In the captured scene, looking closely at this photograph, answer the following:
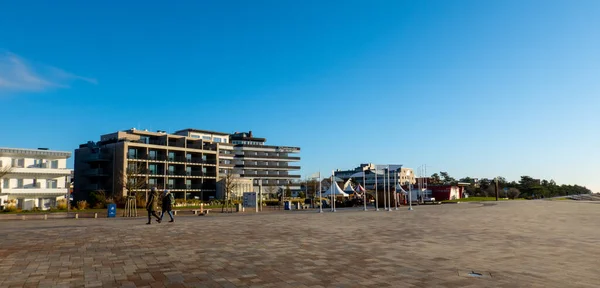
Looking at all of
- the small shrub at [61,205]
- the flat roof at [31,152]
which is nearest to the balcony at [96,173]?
the flat roof at [31,152]

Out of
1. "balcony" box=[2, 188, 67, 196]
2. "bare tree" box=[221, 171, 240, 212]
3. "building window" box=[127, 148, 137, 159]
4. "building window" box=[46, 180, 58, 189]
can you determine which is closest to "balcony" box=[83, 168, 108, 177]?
"building window" box=[127, 148, 137, 159]

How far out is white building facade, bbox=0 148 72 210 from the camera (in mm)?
48156

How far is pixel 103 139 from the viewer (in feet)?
251

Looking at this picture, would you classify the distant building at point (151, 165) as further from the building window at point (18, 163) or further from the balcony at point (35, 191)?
the building window at point (18, 163)

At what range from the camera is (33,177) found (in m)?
50.4

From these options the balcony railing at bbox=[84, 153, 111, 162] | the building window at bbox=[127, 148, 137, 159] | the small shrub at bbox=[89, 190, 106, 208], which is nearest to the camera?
the small shrub at bbox=[89, 190, 106, 208]

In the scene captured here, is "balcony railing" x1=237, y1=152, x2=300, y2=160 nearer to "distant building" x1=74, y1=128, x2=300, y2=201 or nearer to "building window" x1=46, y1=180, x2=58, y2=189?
"distant building" x1=74, y1=128, x2=300, y2=201

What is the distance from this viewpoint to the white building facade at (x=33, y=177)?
48.2 meters

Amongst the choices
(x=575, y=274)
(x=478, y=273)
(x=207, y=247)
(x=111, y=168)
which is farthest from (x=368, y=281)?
(x=111, y=168)

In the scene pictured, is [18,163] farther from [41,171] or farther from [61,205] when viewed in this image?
[61,205]

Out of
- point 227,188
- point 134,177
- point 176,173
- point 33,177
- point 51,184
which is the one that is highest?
point 176,173

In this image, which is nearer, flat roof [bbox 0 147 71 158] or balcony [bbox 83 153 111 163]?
flat roof [bbox 0 147 71 158]

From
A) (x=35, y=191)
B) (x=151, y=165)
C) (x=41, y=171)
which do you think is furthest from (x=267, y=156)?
(x=35, y=191)

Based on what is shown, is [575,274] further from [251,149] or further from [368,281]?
[251,149]
